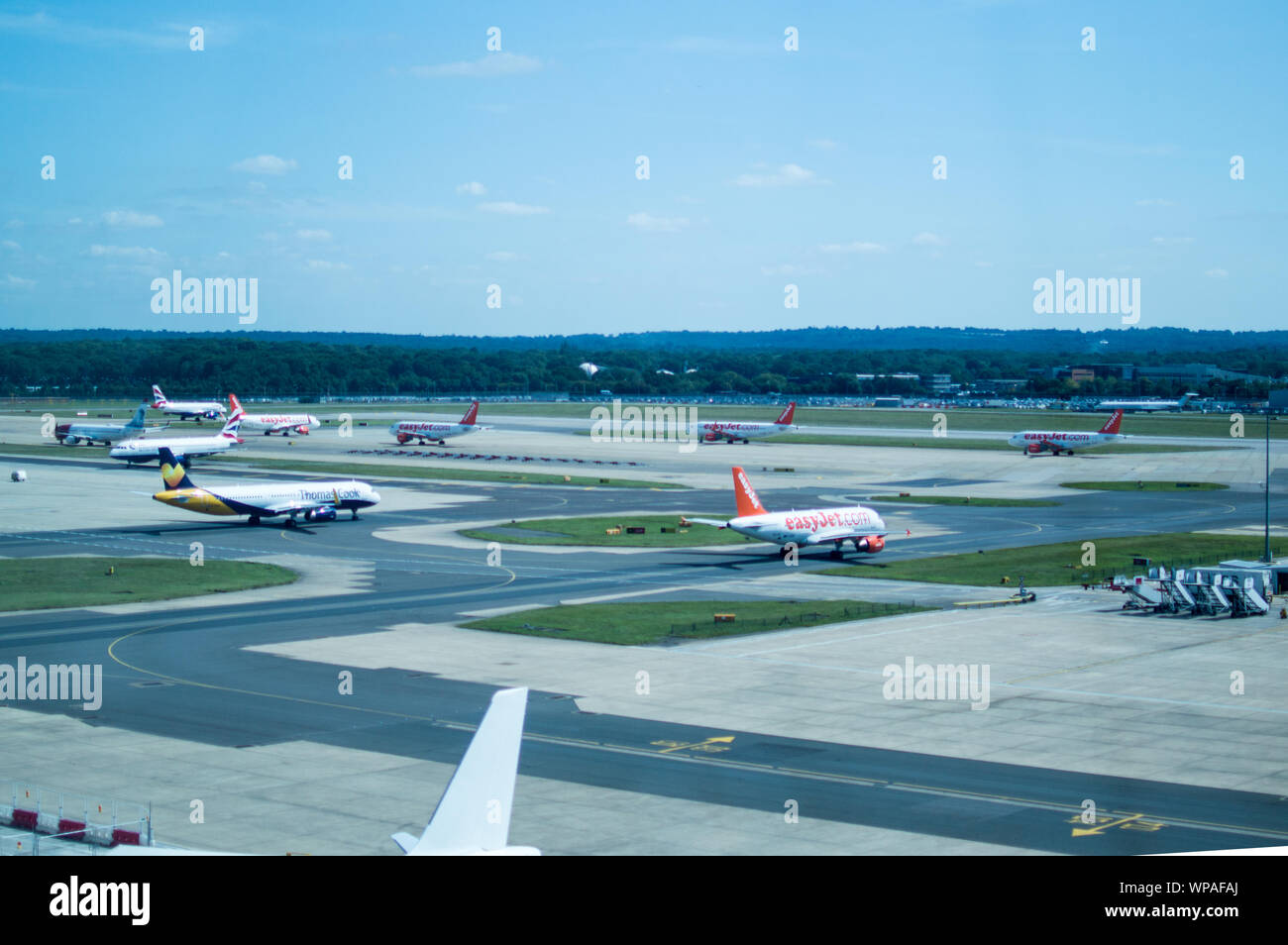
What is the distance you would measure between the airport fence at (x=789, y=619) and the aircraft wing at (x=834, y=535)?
16.6 meters

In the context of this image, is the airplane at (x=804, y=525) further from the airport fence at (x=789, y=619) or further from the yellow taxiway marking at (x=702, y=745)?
the yellow taxiway marking at (x=702, y=745)

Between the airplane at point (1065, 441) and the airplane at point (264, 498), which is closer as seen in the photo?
the airplane at point (264, 498)

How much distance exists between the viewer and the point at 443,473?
15125 centimetres

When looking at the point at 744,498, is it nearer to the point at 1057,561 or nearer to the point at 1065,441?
the point at 1057,561

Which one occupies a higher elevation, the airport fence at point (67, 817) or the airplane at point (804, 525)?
the airplane at point (804, 525)

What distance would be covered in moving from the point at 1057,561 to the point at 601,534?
35736 mm

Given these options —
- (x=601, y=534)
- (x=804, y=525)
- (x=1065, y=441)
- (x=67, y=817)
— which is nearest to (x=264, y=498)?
(x=601, y=534)

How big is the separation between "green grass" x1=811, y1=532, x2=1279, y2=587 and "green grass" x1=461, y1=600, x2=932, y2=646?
12114mm

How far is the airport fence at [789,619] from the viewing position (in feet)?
208

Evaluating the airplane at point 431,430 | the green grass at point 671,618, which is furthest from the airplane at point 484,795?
the airplane at point 431,430
